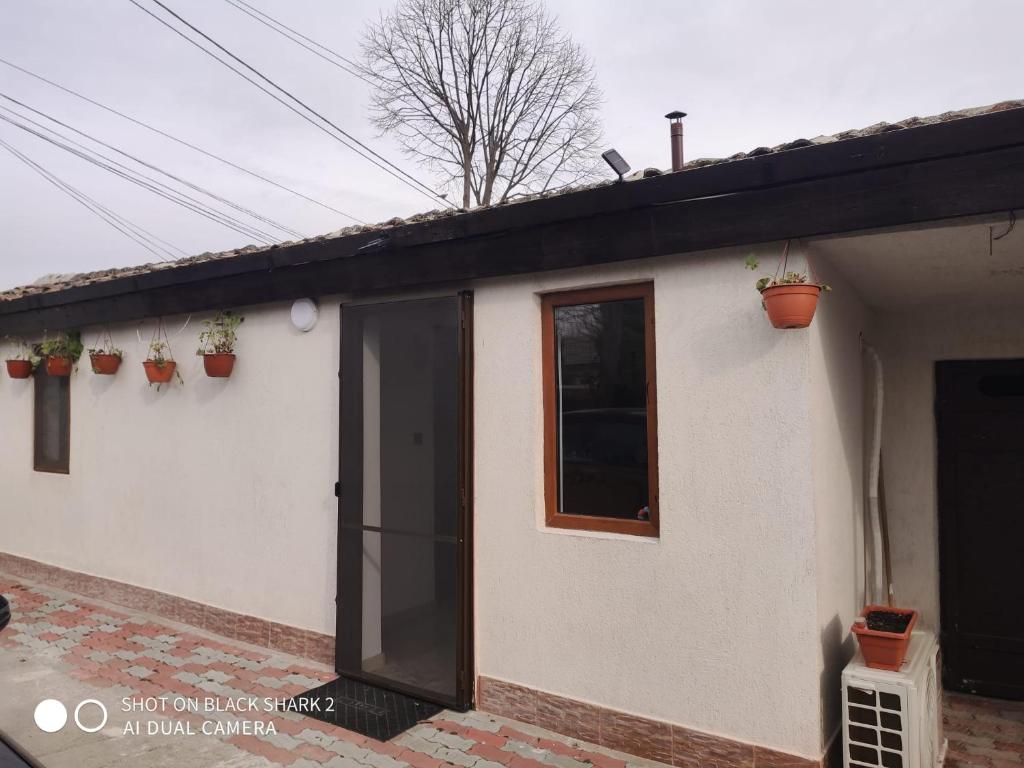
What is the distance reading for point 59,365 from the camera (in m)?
7.22

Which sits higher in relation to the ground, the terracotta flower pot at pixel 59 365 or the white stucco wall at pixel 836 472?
the terracotta flower pot at pixel 59 365

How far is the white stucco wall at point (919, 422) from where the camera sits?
4.63 meters

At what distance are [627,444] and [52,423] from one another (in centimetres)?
692

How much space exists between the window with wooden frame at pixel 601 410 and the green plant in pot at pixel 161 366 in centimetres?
391

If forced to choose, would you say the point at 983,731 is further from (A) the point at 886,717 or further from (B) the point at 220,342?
(B) the point at 220,342

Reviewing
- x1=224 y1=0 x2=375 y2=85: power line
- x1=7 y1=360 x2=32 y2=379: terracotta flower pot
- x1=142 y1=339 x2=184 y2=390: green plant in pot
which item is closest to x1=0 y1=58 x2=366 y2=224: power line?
x1=224 y1=0 x2=375 y2=85: power line

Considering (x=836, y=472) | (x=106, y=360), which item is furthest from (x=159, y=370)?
(x=836, y=472)

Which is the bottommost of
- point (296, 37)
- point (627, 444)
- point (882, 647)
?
point (882, 647)

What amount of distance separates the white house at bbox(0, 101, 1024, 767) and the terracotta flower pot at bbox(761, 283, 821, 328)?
0.18 metres

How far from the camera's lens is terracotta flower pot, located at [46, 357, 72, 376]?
721 centimetres

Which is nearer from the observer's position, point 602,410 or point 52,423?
point 602,410

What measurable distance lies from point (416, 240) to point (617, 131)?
47.4 feet

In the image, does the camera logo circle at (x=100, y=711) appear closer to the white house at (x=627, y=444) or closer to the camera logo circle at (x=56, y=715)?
the camera logo circle at (x=56, y=715)

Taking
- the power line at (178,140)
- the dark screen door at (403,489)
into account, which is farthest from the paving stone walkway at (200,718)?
the power line at (178,140)
